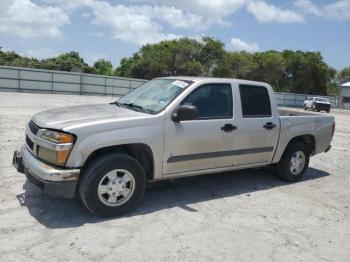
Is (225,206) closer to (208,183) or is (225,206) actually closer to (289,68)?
(208,183)

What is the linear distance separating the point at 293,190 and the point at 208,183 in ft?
4.74

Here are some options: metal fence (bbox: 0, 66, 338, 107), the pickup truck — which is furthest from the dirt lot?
the pickup truck

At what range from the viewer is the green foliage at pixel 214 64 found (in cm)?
5341

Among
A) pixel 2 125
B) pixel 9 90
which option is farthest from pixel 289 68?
pixel 2 125

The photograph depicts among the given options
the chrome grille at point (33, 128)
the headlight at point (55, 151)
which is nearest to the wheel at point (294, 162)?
the headlight at point (55, 151)

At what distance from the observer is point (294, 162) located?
6.96 m

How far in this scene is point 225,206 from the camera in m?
5.43

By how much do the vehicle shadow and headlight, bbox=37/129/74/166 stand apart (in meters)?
0.71

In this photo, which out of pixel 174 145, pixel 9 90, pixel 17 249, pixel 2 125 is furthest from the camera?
pixel 9 90

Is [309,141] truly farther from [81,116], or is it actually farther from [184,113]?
[81,116]

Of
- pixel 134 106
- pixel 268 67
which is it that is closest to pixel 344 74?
pixel 268 67

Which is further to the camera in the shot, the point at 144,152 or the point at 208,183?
the point at 208,183

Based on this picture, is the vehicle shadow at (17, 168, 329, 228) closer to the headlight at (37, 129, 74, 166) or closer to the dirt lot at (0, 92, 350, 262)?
the dirt lot at (0, 92, 350, 262)

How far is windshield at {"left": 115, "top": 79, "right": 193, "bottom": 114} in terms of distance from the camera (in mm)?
5195
